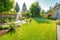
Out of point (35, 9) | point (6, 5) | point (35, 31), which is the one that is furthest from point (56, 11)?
point (6, 5)

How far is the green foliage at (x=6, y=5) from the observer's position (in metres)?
2.89

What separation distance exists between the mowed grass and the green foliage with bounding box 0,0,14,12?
405mm

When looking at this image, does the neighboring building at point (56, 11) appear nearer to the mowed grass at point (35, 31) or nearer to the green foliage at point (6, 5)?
the mowed grass at point (35, 31)

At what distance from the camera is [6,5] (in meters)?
2.93

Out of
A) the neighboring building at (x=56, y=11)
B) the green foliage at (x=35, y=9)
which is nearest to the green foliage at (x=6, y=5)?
the green foliage at (x=35, y=9)

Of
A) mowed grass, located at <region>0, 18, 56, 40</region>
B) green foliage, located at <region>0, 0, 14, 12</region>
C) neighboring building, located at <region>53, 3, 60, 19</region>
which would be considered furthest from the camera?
green foliage, located at <region>0, 0, 14, 12</region>

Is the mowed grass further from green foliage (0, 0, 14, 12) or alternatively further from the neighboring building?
green foliage (0, 0, 14, 12)

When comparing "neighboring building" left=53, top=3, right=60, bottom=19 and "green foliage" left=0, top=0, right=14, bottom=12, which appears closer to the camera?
"neighboring building" left=53, top=3, right=60, bottom=19

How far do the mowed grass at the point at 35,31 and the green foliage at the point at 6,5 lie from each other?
0.41 meters

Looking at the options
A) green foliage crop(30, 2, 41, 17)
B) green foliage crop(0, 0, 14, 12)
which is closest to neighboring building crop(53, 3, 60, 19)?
green foliage crop(30, 2, 41, 17)

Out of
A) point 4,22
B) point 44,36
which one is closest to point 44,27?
point 44,36

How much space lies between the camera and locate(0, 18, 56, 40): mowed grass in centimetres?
278

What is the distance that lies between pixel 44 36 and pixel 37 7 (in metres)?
0.50

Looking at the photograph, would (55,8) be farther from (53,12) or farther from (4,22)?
(4,22)
